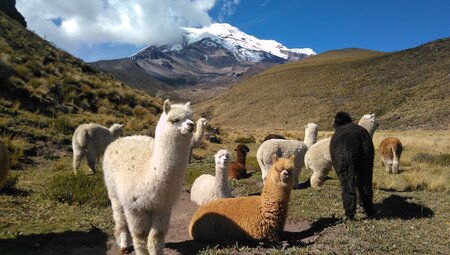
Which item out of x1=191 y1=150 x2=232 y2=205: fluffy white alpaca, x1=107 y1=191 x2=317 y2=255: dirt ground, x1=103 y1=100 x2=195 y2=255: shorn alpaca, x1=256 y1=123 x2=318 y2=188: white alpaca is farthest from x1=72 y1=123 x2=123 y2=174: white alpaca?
x1=103 y1=100 x2=195 y2=255: shorn alpaca

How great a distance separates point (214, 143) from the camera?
25188 millimetres

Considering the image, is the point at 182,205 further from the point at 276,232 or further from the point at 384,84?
the point at 384,84

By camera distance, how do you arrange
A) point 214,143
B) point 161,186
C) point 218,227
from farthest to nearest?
point 214,143 → point 218,227 → point 161,186

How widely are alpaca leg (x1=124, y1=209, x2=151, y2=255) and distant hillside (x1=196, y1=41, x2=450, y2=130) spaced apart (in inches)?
1962

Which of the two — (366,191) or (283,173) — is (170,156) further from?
(366,191)

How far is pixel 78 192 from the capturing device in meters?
10.0

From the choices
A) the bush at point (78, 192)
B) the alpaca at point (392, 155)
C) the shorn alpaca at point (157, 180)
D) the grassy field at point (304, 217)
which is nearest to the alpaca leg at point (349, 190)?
the grassy field at point (304, 217)

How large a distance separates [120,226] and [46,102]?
1657 cm

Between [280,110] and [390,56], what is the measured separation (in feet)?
83.3

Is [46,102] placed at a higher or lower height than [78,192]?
higher

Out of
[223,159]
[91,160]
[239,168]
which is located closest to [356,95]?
[239,168]

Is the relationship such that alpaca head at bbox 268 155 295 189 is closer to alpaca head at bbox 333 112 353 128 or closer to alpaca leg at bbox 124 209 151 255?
alpaca leg at bbox 124 209 151 255

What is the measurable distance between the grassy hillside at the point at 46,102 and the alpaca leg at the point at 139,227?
32.0 ft

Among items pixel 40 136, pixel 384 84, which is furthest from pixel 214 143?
pixel 384 84
